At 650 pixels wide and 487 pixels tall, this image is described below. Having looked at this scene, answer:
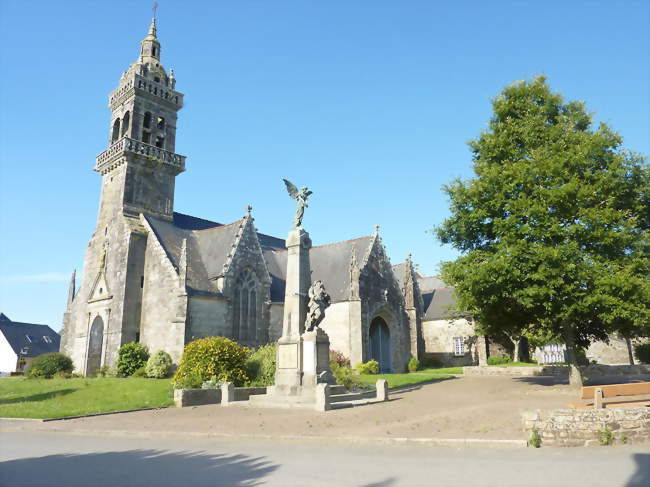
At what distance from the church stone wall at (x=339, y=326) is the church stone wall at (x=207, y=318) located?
734cm

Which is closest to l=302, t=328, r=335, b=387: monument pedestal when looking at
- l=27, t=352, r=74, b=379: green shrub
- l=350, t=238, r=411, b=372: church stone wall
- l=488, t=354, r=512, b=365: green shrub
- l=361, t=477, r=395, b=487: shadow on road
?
l=361, t=477, r=395, b=487: shadow on road

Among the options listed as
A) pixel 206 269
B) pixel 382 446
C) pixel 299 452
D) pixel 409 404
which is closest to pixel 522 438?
pixel 382 446

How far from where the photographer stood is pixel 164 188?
33.4 m

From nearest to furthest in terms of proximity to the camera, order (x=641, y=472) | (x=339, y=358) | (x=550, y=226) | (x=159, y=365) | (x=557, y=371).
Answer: (x=641, y=472) < (x=550, y=226) < (x=159, y=365) < (x=557, y=371) < (x=339, y=358)

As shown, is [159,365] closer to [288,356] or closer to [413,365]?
[288,356]

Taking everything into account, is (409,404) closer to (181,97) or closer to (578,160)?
(578,160)

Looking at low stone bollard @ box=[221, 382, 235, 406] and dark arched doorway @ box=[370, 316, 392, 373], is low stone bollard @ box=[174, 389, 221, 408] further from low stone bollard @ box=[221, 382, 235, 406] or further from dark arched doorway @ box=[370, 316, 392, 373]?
dark arched doorway @ box=[370, 316, 392, 373]

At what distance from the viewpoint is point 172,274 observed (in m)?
27.5

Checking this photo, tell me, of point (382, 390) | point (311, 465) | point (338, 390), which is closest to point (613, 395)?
point (311, 465)

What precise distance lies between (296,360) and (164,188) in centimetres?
2170

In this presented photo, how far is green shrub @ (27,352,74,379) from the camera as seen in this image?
27.0 m

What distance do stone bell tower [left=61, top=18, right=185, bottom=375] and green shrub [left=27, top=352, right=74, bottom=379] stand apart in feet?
5.39

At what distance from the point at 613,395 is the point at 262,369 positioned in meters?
13.6

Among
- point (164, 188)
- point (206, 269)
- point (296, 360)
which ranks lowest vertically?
point (296, 360)
